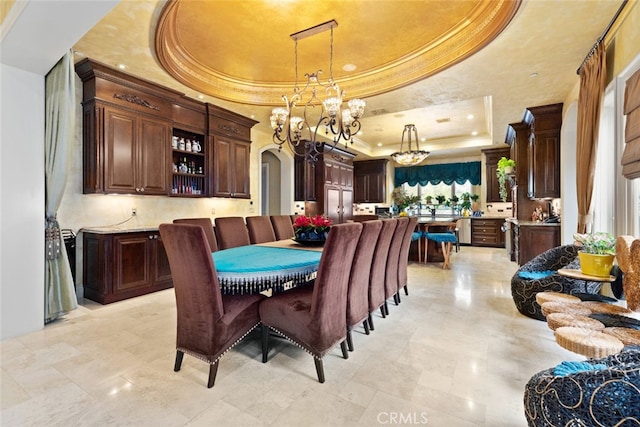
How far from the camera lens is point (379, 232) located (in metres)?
2.58

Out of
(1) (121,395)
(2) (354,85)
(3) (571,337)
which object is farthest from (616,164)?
(1) (121,395)

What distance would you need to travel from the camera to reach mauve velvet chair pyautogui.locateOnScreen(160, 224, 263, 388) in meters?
1.83

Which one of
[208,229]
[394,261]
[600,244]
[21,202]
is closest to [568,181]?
[600,244]

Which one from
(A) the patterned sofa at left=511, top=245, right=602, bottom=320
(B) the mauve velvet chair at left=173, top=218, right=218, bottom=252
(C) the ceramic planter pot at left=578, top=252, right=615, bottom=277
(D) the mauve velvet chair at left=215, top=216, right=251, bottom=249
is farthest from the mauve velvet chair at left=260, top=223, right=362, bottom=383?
(A) the patterned sofa at left=511, top=245, right=602, bottom=320

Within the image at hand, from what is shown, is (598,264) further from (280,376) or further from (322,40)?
(322,40)

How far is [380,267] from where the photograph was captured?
2.91m

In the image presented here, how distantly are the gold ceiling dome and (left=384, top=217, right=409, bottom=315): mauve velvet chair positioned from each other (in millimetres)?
2005

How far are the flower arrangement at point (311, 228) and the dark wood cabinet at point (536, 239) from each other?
12.2 feet

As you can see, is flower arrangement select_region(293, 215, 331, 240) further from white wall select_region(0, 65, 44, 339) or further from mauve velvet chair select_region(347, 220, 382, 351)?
white wall select_region(0, 65, 44, 339)

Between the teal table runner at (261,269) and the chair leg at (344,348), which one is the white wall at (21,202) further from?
the chair leg at (344,348)

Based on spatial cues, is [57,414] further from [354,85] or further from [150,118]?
[354,85]

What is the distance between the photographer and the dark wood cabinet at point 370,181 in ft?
31.4

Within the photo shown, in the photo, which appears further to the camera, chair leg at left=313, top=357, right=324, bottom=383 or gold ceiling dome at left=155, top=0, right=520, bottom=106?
gold ceiling dome at left=155, top=0, right=520, bottom=106

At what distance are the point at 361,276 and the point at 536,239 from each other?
3.90 m
